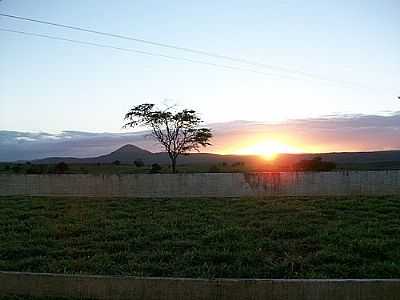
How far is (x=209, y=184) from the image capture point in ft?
53.2

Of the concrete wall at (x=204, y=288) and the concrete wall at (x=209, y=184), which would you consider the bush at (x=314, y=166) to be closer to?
the concrete wall at (x=209, y=184)

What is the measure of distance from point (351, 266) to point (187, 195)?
10291 millimetres

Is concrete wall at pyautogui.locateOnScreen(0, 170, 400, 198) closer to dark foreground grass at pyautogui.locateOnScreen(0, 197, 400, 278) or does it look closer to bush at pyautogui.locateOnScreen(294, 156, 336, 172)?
dark foreground grass at pyautogui.locateOnScreen(0, 197, 400, 278)

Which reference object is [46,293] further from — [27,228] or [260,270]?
[27,228]

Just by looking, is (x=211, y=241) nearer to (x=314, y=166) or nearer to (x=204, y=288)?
(x=204, y=288)

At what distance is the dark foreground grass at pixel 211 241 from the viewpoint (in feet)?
20.0

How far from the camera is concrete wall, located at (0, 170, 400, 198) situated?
616 inches

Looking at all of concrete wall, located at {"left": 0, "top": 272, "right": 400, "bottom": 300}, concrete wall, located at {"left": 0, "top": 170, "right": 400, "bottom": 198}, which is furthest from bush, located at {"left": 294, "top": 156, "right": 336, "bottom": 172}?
concrete wall, located at {"left": 0, "top": 272, "right": 400, "bottom": 300}

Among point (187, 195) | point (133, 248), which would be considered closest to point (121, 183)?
point (187, 195)

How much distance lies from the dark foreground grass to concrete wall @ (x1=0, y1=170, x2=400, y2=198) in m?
4.40

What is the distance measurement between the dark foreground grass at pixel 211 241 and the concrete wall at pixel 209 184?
440cm

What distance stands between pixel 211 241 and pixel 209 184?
28.9 feet

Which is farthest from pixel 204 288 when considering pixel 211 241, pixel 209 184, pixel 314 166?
pixel 314 166

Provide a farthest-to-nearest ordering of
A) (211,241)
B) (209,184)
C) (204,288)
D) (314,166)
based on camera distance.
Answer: (314,166) → (209,184) → (211,241) → (204,288)
